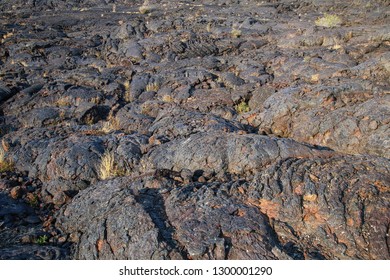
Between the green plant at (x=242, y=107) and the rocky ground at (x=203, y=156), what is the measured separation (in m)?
0.07

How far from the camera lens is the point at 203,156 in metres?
6.28

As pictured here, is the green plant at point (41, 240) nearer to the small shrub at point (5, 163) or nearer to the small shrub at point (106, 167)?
the small shrub at point (106, 167)

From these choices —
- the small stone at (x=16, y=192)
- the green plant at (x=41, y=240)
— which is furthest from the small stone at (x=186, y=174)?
the small stone at (x=16, y=192)

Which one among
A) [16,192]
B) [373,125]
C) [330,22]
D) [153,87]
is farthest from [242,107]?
[330,22]

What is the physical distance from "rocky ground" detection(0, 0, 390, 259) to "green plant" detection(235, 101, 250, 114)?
7 cm

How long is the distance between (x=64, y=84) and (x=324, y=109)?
975cm

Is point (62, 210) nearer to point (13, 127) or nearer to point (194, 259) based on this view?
point (194, 259)

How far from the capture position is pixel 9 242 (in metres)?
4.87

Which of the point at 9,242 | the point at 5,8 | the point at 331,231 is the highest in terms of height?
the point at 5,8

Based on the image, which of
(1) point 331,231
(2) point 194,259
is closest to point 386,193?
(1) point 331,231

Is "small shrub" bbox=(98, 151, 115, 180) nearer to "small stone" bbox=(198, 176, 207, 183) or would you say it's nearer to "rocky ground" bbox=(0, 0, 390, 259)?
"rocky ground" bbox=(0, 0, 390, 259)

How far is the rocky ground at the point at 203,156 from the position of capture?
4.24m

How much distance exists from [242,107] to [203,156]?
4939 mm

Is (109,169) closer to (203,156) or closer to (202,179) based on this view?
(203,156)
